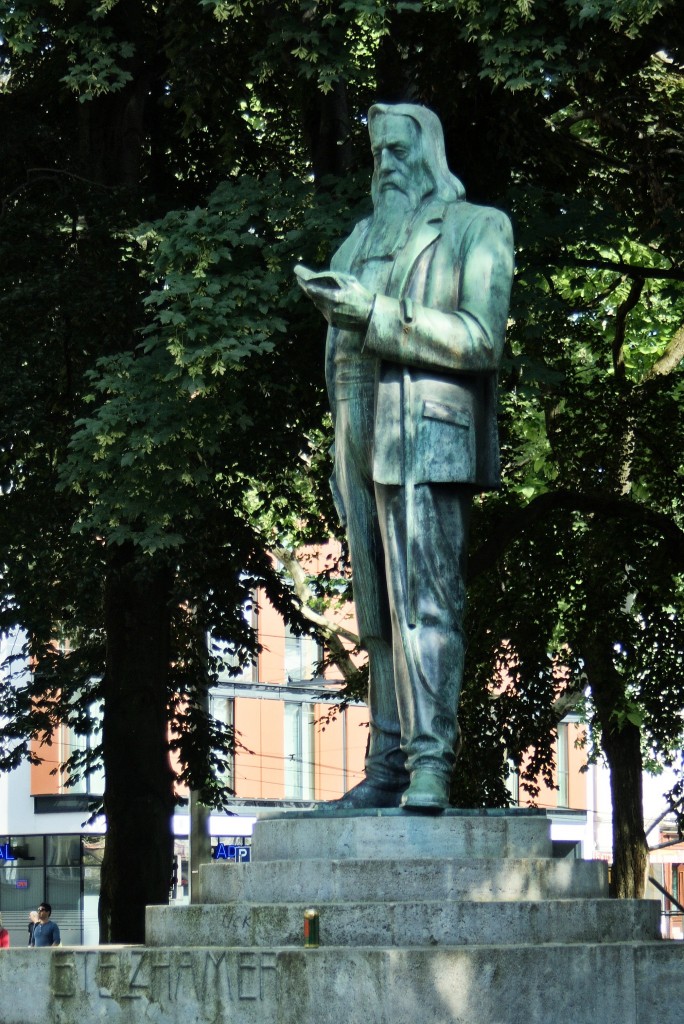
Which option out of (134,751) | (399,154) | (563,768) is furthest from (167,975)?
(563,768)

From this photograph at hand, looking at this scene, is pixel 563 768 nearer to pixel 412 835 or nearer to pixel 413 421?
pixel 413 421

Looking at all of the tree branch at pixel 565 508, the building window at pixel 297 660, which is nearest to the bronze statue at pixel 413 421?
the tree branch at pixel 565 508

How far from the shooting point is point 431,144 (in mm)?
7180

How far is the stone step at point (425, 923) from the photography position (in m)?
6.04

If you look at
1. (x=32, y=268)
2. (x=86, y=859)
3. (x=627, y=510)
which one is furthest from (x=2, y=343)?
(x=86, y=859)

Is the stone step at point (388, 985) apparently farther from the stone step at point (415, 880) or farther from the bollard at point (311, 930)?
the stone step at point (415, 880)

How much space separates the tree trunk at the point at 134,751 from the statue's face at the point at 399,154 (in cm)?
998

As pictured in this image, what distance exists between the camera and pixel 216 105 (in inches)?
582

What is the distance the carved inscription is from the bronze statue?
0.84m

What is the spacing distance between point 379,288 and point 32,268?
973cm

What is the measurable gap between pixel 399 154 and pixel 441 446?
46.7 inches

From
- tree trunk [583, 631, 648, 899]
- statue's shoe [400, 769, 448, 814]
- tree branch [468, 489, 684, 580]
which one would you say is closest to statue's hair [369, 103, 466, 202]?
statue's shoe [400, 769, 448, 814]

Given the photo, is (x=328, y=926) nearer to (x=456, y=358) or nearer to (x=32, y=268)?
(x=456, y=358)

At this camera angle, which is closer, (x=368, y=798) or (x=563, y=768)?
(x=368, y=798)
